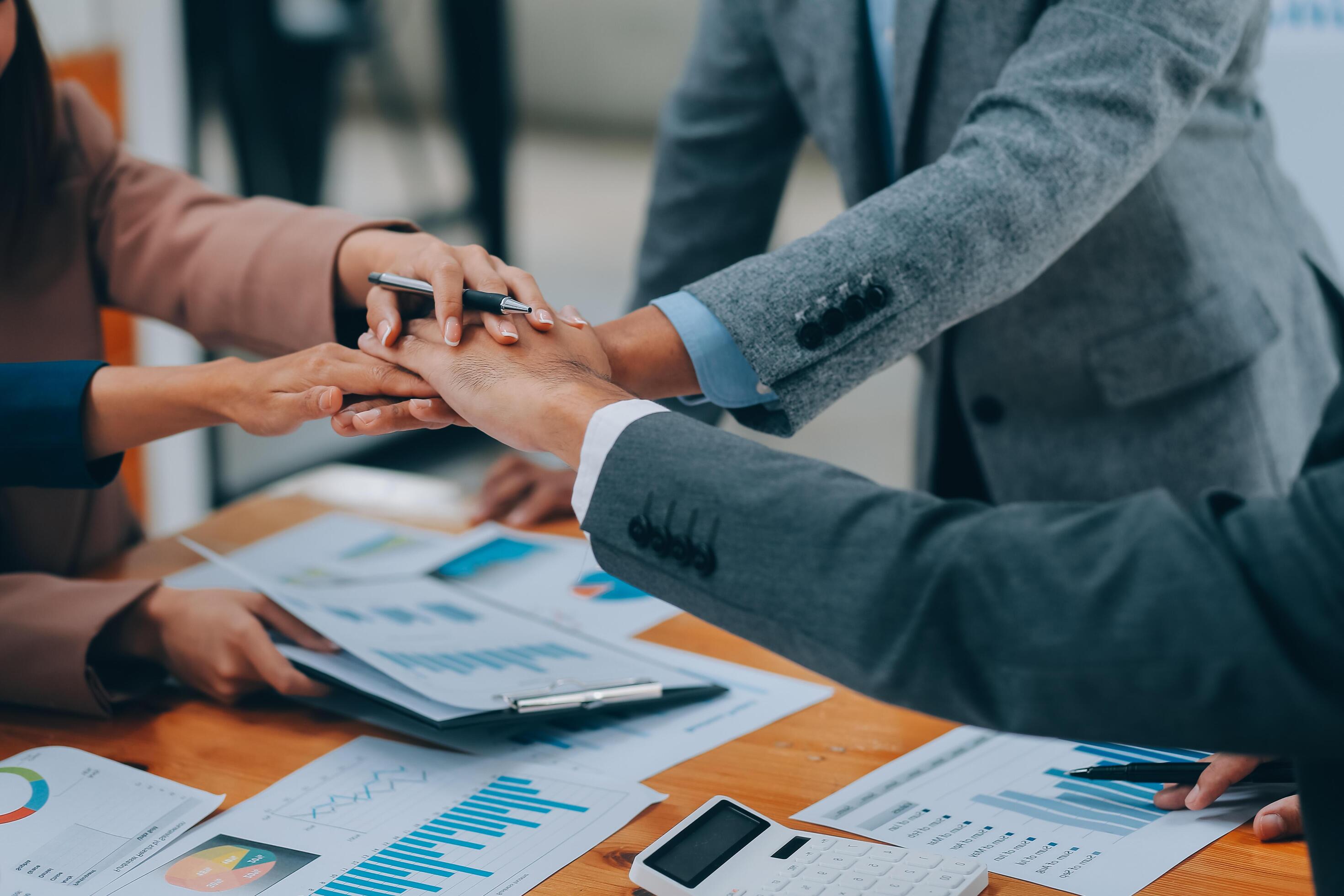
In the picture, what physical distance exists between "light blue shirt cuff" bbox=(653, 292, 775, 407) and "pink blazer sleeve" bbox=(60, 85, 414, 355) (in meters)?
0.37

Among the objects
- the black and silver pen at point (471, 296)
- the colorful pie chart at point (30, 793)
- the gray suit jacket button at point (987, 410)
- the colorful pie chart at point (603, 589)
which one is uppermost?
the black and silver pen at point (471, 296)

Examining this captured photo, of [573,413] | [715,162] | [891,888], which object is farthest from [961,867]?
[715,162]

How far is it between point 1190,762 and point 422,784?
0.57 m

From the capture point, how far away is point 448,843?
807mm

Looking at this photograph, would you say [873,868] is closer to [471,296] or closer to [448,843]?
[448,843]

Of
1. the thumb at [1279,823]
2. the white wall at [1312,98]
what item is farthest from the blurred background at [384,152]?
the thumb at [1279,823]

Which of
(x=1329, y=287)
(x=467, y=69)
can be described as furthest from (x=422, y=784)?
(x=467, y=69)

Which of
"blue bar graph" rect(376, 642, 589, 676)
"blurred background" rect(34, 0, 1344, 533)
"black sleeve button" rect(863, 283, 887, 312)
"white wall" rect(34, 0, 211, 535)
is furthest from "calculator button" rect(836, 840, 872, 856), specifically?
"white wall" rect(34, 0, 211, 535)

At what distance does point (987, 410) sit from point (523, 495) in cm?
59

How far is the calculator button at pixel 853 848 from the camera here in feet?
2.48

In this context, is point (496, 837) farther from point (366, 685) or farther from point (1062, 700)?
point (1062, 700)

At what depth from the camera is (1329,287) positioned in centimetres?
144

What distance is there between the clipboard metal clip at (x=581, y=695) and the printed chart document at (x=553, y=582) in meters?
0.15

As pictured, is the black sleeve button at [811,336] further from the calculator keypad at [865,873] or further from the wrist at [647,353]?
the calculator keypad at [865,873]
